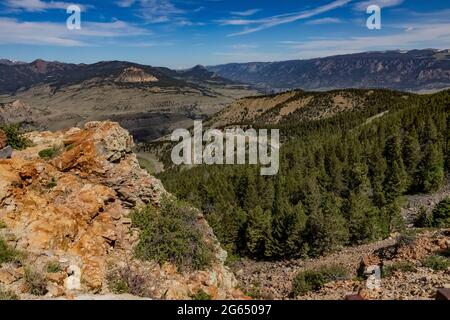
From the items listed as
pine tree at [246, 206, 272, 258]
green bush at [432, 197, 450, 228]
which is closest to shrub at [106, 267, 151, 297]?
pine tree at [246, 206, 272, 258]

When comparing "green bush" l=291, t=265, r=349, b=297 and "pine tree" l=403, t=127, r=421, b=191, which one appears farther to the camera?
"pine tree" l=403, t=127, r=421, b=191

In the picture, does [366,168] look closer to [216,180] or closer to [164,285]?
[216,180]

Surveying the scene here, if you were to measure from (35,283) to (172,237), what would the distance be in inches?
364

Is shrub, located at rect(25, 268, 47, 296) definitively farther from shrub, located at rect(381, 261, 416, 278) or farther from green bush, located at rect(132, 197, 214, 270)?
shrub, located at rect(381, 261, 416, 278)

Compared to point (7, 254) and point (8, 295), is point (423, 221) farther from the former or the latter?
point (8, 295)

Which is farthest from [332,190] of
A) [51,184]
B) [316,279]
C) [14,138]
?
[51,184]

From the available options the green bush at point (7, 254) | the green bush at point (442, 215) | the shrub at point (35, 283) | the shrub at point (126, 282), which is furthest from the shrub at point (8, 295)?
the green bush at point (442, 215)

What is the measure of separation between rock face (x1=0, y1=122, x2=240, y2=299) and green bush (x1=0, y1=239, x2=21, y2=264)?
0.78m

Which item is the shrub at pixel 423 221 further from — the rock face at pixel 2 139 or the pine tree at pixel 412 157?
the rock face at pixel 2 139

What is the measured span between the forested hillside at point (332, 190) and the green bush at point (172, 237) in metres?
32.9

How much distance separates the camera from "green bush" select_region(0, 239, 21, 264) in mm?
18266

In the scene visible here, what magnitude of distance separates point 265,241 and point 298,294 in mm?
29953

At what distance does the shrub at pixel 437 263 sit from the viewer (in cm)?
2819
